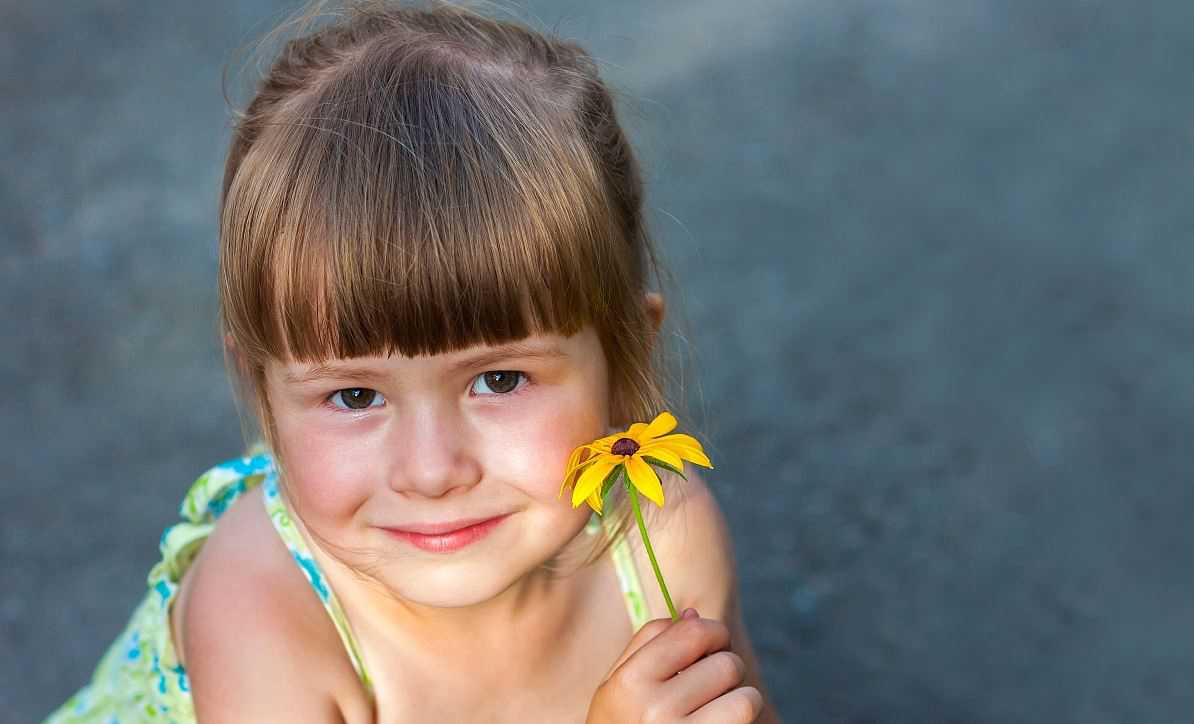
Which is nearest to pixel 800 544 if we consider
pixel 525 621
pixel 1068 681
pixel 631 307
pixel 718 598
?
pixel 1068 681

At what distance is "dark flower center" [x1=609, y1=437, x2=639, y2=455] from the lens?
123 cm

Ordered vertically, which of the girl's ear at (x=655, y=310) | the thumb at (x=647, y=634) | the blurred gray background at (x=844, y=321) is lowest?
the thumb at (x=647, y=634)

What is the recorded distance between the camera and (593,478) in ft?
3.97

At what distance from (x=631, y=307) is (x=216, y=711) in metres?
0.65

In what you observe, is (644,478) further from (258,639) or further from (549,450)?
(258,639)

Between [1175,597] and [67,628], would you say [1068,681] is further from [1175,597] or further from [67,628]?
[67,628]

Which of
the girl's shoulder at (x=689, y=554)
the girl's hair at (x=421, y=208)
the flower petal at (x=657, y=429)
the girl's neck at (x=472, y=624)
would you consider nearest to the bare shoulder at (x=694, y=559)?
the girl's shoulder at (x=689, y=554)

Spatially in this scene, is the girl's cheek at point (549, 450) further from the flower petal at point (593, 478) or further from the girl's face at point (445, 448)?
the flower petal at point (593, 478)

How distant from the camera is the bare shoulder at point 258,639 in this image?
64.7 inches

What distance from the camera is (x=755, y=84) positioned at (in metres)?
3.46

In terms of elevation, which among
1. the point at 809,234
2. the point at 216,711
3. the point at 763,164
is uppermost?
the point at 763,164

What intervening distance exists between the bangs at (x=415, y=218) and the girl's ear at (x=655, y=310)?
0.58 feet

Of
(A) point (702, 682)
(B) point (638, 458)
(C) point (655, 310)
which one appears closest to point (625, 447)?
(B) point (638, 458)

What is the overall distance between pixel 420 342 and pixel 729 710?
463 mm
